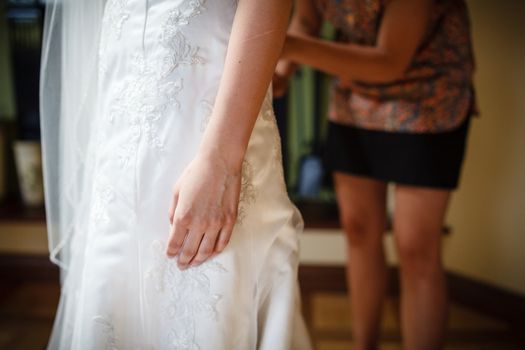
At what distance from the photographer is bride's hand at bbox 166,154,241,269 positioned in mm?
470

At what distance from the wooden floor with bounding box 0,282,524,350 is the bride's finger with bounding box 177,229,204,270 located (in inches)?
35.8

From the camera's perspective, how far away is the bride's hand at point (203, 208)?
47cm

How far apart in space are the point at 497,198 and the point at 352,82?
2.79 ft

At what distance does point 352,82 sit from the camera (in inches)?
37.1

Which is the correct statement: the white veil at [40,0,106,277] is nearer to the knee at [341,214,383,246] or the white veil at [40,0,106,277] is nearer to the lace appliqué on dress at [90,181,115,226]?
the lace appliqué on dress at [90,181,115,226]

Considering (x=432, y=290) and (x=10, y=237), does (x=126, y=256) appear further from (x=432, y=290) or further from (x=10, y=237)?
(x=10, y=237)

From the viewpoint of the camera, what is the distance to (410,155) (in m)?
0.88

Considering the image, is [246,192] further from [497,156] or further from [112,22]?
[497,156]

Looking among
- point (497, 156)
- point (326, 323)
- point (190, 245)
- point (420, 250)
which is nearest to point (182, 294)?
point (190, 245)

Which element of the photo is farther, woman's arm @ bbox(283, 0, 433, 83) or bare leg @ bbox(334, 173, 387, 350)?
bare leg @ bbox(334, 173, 387, 350)

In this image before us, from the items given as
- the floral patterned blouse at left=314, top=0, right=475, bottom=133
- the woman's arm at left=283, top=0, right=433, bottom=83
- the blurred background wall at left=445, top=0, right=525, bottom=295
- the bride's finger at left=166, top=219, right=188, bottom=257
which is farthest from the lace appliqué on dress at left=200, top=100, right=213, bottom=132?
the blurred background wall at left=445, top=0, right=525, bottom=295

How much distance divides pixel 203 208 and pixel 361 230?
0.69m

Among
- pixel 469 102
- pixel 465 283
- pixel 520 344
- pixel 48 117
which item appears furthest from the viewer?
pixel 465 283

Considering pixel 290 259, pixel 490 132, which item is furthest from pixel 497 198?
pixel 290 259
